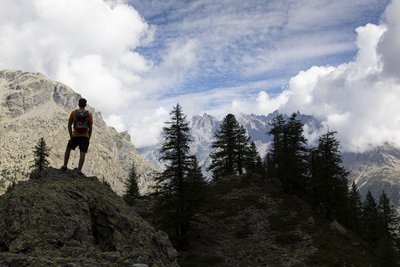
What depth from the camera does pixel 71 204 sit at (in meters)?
12.2

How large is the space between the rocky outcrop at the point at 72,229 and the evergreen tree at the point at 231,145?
4962 centimetres

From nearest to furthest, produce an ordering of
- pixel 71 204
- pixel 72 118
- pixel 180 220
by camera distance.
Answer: pixel 71 204 → pixel 72 118 → pixel 180 220

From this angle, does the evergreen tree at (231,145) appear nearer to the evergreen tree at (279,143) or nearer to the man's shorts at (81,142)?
the evergreen tree at (279,143)

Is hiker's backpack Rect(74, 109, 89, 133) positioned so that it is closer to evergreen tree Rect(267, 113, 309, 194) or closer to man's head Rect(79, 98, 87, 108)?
man's head Rect(79, 98, 87, 108)

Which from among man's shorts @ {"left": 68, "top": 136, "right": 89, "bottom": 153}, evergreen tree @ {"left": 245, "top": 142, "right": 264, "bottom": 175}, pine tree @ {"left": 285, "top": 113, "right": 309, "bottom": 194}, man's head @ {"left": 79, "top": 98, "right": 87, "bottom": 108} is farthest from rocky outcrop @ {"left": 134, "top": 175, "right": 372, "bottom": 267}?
man's head @ {"left": 79, "top": 98, "right": 87, "bottom": 108}

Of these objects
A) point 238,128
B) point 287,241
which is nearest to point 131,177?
point 238,128

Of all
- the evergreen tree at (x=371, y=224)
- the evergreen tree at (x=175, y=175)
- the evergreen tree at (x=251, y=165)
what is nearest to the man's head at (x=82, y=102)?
the evergreen tree at (x=175, y=175)

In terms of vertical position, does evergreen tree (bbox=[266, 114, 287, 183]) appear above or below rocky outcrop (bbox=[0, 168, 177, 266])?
above

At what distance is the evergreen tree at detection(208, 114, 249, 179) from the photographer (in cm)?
6406

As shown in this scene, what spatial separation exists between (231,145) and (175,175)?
26.6 metres

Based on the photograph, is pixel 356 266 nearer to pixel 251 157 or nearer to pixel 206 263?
pixel 206 263

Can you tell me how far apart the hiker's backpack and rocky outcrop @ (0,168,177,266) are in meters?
1.94

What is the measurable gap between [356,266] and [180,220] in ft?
53.9

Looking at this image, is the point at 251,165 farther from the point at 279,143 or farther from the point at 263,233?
the point at 263,233
